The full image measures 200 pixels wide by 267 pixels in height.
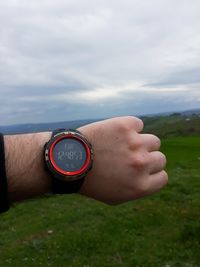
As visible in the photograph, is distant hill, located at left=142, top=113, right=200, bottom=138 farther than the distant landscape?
Yes

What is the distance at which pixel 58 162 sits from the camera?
2.66 metres

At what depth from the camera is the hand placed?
107 inches

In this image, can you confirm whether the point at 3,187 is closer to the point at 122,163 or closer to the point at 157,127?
the point at 122,163

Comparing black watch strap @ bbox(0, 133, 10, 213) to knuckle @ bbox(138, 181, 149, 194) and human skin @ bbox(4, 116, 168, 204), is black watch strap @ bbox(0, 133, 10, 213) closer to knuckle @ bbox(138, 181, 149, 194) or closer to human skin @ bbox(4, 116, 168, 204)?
human skin @ bbox(4, 116, 168, 204)

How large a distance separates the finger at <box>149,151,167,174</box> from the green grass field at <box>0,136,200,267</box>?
6.12 m

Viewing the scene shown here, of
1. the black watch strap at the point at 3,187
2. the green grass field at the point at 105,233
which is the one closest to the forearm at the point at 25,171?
the black watch strap at the point at 3,187

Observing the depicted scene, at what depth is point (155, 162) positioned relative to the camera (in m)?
2.78

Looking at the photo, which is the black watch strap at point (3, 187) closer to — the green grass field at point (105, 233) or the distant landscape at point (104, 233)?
the distant landscape at point (104, 233)

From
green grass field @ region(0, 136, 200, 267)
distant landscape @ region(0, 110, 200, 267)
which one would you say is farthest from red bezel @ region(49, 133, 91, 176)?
green grass field @ region(0, 136, 200, 267)

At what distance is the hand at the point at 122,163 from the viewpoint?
8.93 ft

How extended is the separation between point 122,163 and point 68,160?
31cm

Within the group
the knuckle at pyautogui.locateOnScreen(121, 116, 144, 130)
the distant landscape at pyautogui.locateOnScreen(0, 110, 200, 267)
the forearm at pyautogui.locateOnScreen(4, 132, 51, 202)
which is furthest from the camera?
the distant landscape at pyautogui.locateOnScreen(0, 110, 200, 267)

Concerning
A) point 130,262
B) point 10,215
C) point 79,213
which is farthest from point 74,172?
point 10,215

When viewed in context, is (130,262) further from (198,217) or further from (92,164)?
(92,164)
